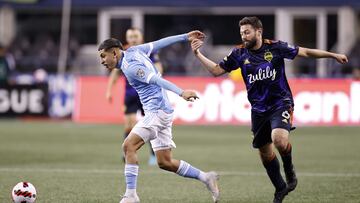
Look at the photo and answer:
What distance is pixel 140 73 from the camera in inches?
430

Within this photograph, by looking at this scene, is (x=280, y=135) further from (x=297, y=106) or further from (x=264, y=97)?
(x=297, y=106)

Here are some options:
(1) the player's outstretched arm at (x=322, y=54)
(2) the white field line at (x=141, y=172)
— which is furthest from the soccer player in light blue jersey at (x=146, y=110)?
(2) the white field line at (x=141, y=172)

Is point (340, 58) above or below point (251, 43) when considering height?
below

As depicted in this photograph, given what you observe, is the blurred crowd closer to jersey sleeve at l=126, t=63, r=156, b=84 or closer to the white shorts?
the white shorts

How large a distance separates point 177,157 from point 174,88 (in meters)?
7.59

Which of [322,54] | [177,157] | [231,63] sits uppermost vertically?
[322,54]

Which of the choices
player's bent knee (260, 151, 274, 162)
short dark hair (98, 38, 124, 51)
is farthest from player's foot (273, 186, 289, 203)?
short dark hair (98, 38, 124, 51)

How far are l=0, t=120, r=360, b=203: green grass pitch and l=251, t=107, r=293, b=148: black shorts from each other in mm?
Answer: 893

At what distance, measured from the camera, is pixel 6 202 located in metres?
11.3

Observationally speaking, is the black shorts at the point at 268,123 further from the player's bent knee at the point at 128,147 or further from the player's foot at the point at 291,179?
the player's bent knee at the point at 128,147

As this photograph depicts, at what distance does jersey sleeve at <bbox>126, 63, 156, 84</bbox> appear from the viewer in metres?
10.9

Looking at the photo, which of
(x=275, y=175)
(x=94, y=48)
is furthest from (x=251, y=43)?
(x=94, y=48)

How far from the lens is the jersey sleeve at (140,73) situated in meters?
10.9

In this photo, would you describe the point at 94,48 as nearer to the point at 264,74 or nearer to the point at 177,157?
the point at 177,157
